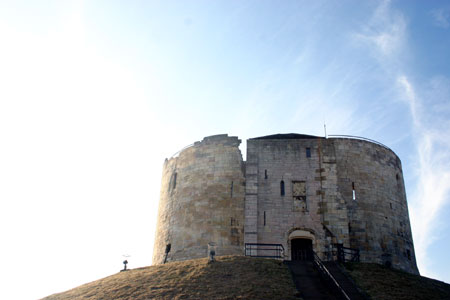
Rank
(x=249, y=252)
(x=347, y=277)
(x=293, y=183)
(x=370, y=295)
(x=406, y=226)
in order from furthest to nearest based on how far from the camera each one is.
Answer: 1. (x=406, y=226)
2. (x=293, y=183)
3. (x=249, y=252)
4. (x=347, y=277)
5. (x=370, y=295)

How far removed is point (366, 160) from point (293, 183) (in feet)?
15.1

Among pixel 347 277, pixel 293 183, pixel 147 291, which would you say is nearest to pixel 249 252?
pixel 293 183

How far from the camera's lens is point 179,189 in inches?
1046

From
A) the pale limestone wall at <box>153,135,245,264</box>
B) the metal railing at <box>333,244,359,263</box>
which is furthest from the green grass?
the pale limestone wall at <box>153,135,245,264</box>

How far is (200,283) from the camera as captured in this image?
1636cm

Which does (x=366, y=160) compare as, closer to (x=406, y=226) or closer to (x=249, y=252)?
(x=406, y=226)

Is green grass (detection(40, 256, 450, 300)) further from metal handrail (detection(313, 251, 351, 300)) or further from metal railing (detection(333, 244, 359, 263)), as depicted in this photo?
metal railing (detection(333, 244, 359, 263))

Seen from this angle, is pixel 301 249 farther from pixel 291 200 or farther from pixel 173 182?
pixel 173 182

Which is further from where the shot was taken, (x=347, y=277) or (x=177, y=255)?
(x=177, y=255)

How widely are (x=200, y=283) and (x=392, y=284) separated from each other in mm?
7127

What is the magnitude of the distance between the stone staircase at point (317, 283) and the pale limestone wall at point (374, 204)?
4.79m

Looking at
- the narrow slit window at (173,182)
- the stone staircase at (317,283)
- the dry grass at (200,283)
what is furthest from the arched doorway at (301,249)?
the narrow slit window at (173,182)

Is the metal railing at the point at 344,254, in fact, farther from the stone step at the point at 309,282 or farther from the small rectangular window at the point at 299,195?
the stone step at the point at 309,282

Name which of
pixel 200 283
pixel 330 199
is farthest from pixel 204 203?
pixel 200 283
